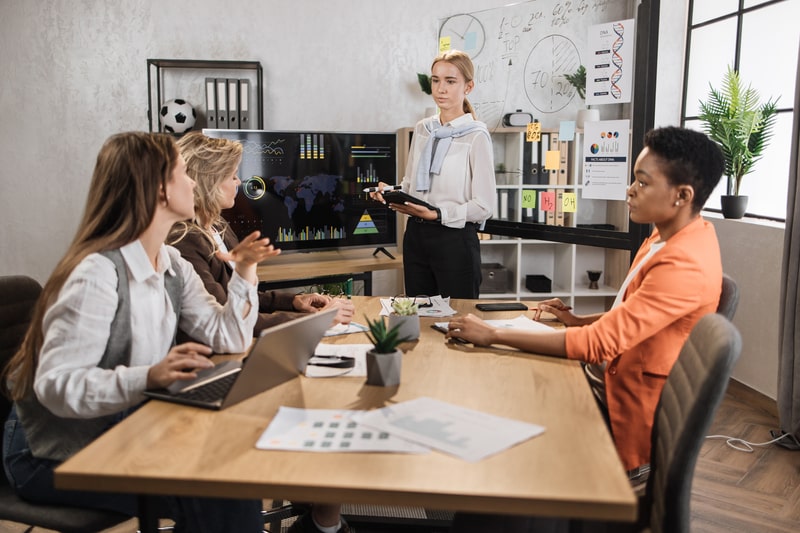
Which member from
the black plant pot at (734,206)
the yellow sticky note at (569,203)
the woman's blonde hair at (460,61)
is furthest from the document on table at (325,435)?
the black plant pot at (734,206)

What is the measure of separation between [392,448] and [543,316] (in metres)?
1.24

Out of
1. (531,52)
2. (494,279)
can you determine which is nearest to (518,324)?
(531,52)

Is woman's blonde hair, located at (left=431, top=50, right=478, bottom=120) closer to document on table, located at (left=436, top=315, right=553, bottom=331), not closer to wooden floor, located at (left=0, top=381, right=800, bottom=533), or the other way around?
document on table, located at (left=436, top=315, right=553, bottom=331)

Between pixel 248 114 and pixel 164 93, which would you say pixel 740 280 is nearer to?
pixel 248 114

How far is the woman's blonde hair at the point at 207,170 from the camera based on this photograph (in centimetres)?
230

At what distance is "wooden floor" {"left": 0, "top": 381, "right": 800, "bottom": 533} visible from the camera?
2.57m

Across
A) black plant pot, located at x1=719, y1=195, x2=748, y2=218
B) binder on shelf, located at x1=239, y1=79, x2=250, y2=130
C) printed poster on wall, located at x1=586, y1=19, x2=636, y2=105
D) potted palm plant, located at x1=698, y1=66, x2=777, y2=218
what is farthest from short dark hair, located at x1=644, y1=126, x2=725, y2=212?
binder on shelf, located at x1=239, y1=79, x2=250, y2=130

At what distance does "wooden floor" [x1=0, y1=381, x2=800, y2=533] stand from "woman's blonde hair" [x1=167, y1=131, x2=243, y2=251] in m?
1.17

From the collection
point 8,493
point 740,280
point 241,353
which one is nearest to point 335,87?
point 740,280

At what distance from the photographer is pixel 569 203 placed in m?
3.72

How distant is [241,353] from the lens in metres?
1.90

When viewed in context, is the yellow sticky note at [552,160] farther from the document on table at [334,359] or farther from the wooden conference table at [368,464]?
the wooden conference table at [368,464]

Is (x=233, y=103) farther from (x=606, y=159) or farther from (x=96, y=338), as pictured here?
(x=96, y=338)

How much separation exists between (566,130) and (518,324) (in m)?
1.80
